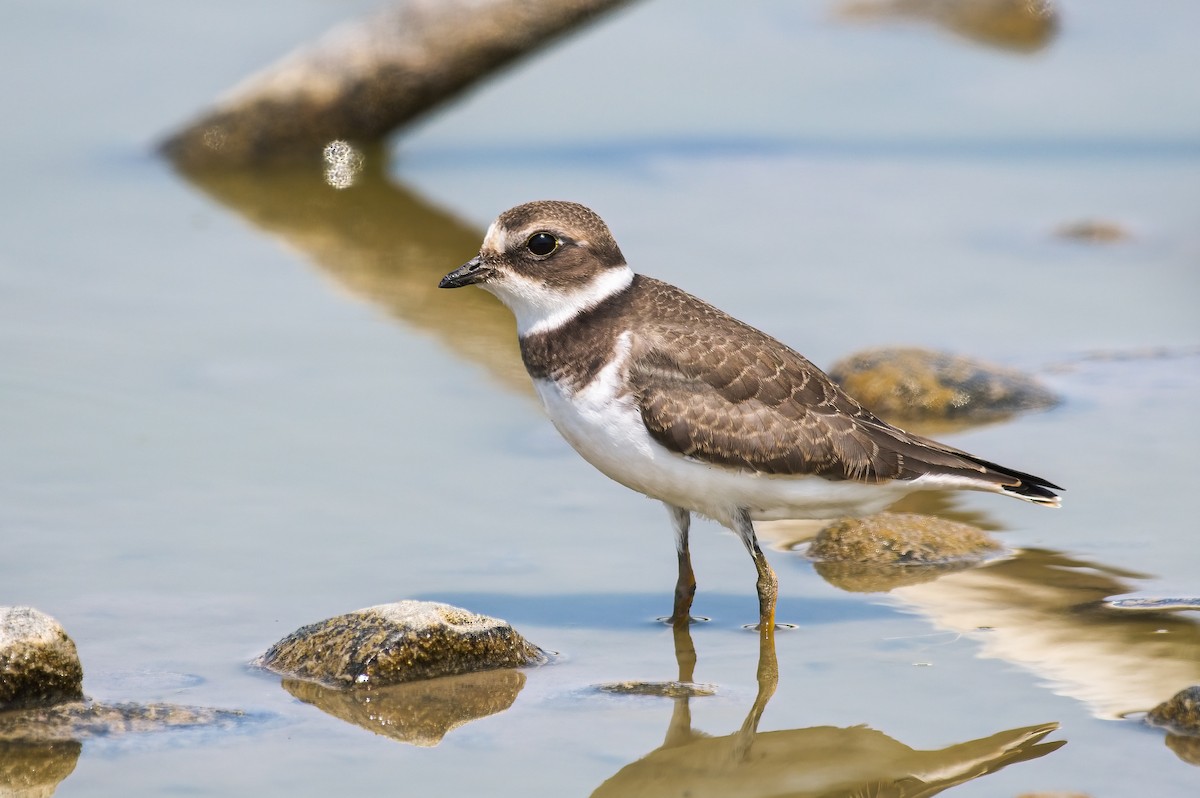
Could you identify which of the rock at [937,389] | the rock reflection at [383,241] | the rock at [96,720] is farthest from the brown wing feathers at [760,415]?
the rock reflection at [383,241]

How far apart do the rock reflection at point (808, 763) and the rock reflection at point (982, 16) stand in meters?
15.0

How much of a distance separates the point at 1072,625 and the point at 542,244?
3.21 metres

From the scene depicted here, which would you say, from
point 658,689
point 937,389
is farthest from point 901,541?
point 937,389

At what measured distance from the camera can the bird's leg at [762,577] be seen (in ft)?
28.2

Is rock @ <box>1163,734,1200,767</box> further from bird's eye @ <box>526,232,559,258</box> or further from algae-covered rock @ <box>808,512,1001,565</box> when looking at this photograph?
bird's eye @ <box>526,232,559,258</box>

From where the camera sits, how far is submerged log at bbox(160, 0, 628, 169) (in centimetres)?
1670

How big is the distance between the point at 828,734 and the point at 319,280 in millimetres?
7890

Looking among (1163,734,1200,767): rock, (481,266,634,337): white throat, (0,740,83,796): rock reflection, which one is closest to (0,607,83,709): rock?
(0,740,83,796): rock reflection

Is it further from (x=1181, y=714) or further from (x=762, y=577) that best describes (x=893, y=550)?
(x=1181, y=714)

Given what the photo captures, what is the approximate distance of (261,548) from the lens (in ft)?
31.0

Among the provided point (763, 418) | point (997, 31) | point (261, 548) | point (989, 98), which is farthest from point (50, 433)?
point (997, 31)

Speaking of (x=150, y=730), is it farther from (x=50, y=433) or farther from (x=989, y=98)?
(x=989, y=98)

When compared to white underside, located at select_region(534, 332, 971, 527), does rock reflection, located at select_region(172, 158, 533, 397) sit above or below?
above

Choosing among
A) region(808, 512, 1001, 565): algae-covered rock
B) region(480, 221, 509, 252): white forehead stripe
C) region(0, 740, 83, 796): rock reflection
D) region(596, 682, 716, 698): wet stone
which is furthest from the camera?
region(808, 512, 1001, 565): algae-covered rock
